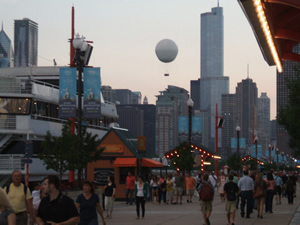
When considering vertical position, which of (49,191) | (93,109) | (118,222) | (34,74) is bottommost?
(118,222)

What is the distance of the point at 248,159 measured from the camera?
10312 cm

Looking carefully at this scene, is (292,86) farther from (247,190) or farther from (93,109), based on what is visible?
(247,190)

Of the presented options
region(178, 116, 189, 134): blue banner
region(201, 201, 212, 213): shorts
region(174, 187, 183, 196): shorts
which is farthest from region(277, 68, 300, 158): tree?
region(178, 116, 189, 134): blue banner

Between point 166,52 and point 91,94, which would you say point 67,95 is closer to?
point 91,94

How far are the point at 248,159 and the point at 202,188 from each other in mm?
85722

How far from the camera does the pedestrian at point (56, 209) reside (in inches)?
339

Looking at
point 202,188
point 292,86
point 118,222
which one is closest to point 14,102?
point 292,86

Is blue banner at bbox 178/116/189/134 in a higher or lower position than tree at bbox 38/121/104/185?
higher

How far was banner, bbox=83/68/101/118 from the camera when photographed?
31172 millimetres

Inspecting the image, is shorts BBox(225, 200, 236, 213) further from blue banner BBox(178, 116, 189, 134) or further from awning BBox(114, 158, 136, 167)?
blue banner BBox(178, 116, 189, 134)

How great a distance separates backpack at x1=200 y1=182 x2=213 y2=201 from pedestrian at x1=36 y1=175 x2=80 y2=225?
1014cm

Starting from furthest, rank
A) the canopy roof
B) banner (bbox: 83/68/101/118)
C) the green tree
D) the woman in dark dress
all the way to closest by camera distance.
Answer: the green tree, banner (bbox: 83/68/101/118), the woman in dark dress, the canopy roof

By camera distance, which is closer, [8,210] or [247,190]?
[8,210]

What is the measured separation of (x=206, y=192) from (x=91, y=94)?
14034 mm
